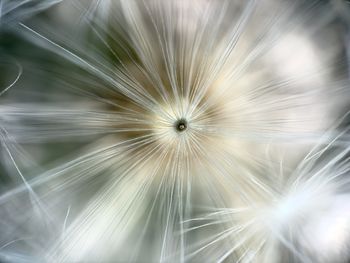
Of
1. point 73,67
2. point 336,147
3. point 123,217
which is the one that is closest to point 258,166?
point 336,147

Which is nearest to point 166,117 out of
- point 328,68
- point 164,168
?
point 164,168

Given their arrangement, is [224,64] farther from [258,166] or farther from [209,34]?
[258,166]

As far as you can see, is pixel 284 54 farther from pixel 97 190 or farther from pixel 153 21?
pixel 97 190

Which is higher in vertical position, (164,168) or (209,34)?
(209,34)

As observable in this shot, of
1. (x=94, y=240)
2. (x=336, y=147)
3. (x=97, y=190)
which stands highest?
(x=336, y=147)

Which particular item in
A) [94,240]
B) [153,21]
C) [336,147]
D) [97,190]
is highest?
[153,21]

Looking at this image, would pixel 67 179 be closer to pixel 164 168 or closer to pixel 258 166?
A: pixel 164 168

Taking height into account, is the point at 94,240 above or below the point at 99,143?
below
